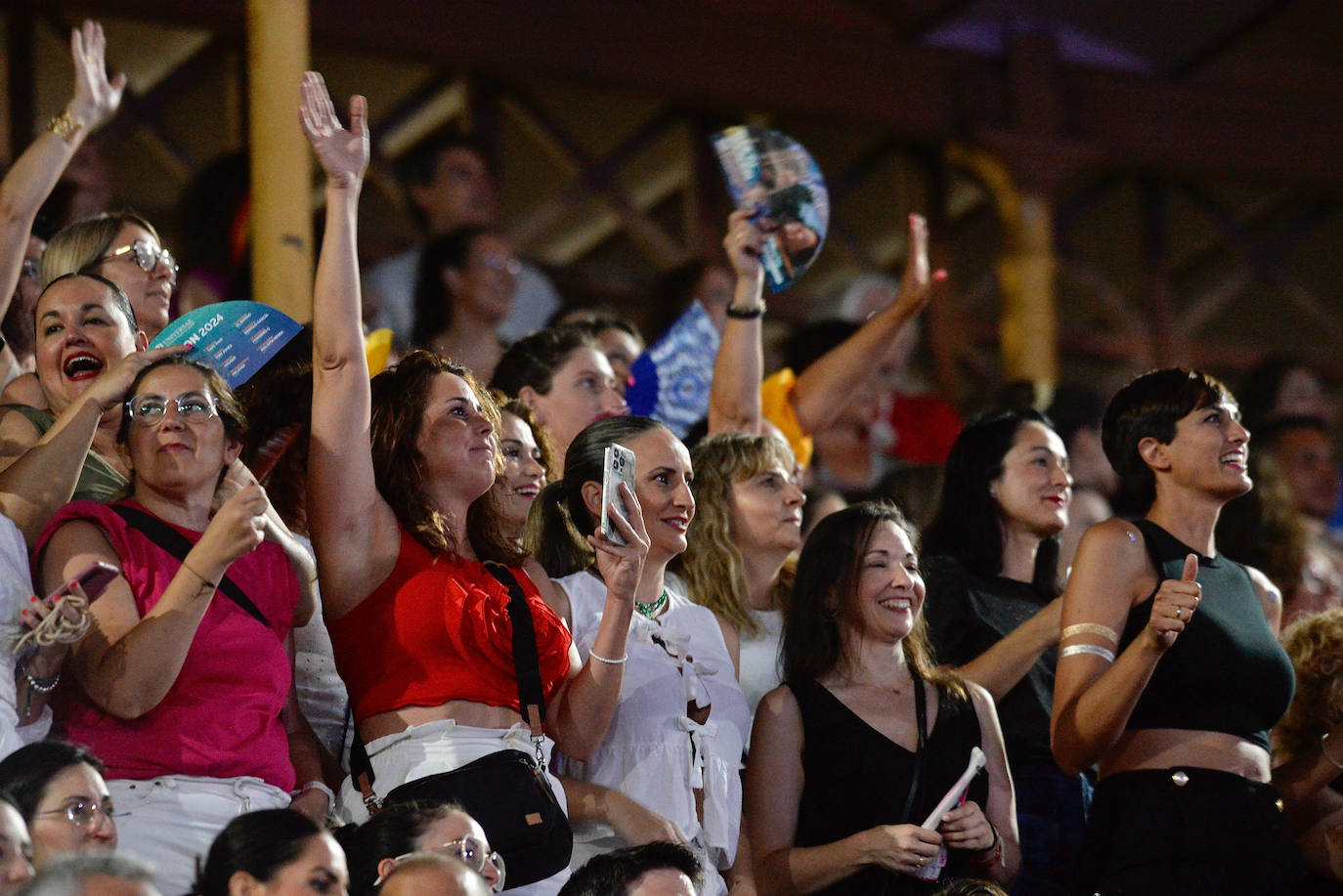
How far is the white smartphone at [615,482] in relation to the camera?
3246mm

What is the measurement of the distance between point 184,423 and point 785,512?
1502 mm

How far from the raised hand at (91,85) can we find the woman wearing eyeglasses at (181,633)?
107 centimetres

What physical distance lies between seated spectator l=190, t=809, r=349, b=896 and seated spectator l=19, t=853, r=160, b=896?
27 cm

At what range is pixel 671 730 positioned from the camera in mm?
3553

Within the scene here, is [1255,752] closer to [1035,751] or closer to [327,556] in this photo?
[1035,751]

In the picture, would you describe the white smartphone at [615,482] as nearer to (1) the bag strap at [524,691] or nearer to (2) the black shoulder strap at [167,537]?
(1) the bag strap at [524,691]

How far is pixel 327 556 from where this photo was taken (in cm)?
318

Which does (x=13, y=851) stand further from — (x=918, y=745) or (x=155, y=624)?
(x=918, y=745)

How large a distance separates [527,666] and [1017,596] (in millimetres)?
1458

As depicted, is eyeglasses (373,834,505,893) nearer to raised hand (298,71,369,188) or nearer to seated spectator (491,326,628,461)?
raised hand (298,71,369,188)

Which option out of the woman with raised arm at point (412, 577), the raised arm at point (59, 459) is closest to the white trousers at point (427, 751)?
the woman with raised arm at point (412, 577)

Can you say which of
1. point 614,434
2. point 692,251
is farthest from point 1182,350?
point 614,434

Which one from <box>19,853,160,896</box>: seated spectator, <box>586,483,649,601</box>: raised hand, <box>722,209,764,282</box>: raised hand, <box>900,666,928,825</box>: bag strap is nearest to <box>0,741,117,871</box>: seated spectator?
<box>19,853,160,896</box>: seated spectator

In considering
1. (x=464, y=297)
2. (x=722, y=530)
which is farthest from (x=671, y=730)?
(x=464, y=297)
